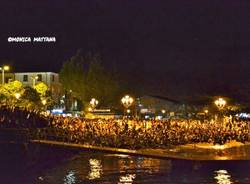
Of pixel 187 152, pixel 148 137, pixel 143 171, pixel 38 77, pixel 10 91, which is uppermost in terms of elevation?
pixel 38 77

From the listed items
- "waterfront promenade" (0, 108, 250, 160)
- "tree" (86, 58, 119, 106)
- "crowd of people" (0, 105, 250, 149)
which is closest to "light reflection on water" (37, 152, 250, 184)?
"waterfront promenade" (0, 108, 250, 160)

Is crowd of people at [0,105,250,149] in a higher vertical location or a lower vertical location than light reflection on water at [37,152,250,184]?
higher

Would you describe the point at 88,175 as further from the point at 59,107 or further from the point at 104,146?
the point at 59,107

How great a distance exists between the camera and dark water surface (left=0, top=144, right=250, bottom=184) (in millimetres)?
14445

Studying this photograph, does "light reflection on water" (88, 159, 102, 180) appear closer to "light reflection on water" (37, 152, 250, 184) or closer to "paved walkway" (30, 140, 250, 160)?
"light reflection on water" (37, 152, 250, 184)

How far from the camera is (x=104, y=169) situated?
654 inches

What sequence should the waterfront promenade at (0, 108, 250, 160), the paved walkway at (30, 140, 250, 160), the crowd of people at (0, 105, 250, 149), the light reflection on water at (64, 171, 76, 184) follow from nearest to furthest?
the light reflection on water at (64, 171, 76, 184) < the paved walkway at (30, 140, 250, 160) < the waterfront promenade at (0, 108, 250, 160) < the crowd of people at (0, 105, 250, 149)

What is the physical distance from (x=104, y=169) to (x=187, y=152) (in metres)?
6.05

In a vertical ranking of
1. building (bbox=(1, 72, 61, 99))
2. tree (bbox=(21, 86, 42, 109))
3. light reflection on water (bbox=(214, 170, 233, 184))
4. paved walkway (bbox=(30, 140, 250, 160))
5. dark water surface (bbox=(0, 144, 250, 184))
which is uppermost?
building (bbox=(1, 72, 61, 99))

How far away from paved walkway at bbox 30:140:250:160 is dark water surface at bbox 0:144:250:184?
0.67m

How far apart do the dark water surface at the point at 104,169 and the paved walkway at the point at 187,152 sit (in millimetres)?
673

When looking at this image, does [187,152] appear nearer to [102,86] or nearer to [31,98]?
[31,98]

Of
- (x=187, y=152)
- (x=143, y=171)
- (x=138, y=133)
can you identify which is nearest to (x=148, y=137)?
(x=138, y=133)

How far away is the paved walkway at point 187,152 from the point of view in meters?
19.8
